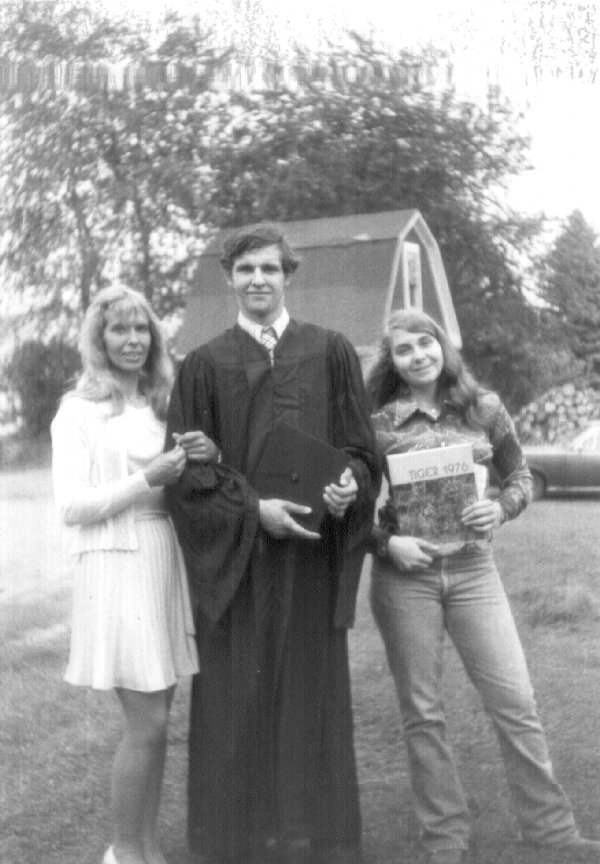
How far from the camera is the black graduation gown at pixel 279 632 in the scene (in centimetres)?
270

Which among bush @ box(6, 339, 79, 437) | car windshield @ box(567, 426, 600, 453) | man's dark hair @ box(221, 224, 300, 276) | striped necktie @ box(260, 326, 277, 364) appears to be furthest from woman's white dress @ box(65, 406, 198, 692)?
car windshield @ box(567, 426, 600, 453)

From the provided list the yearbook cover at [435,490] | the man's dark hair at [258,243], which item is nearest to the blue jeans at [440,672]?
the yearbook cover at [435,490]

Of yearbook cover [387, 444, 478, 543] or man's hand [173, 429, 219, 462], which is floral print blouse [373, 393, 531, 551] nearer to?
yearbook cover [387, 444, 478, 543]

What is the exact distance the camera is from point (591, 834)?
9.77 feet

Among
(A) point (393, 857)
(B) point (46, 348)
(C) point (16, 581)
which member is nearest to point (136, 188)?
(B) point (46, 348)

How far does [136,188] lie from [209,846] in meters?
1.96

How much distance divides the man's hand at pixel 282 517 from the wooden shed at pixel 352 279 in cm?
69

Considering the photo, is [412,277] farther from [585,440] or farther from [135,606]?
[135,606]

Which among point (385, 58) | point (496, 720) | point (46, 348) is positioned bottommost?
point (496, 720)

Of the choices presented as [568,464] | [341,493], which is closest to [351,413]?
[341,493]

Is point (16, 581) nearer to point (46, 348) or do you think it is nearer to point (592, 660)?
point (46, 348)

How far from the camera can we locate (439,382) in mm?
2879

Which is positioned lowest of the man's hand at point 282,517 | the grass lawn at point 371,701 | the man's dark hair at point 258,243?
the grass lawn at point 371,701

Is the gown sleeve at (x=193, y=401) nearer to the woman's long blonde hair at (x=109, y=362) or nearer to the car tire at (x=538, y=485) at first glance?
the woman's long blonde hair at (x=109, y=362)
